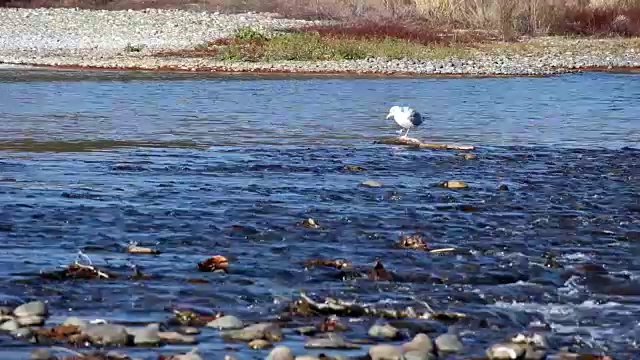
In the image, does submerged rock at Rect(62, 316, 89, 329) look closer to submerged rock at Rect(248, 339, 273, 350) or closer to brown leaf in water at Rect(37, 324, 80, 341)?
brown leaf in water at Rect(37, 324, 80, 341)

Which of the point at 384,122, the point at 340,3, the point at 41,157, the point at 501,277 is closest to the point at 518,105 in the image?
the point at 384,122

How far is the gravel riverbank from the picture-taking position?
34.7 metres

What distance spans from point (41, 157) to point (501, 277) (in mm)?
8273

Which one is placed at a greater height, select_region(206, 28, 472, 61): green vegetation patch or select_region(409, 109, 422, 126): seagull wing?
select_region(409, 109, 422, 126): seagull wing

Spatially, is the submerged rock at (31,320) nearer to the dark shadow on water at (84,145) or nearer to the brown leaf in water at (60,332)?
the brown leaf in water at (60,332)

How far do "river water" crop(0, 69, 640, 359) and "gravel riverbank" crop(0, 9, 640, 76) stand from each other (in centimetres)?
1185

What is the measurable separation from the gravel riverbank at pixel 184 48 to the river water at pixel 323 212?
467 inches

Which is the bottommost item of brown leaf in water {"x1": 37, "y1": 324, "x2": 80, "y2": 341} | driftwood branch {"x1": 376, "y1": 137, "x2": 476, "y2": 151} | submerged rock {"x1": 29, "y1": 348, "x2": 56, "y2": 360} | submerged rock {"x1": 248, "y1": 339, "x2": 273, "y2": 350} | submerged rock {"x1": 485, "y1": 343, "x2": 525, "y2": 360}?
driftwood branch {"x1": 376, "y1": 137, "x2": 476, "y2": 151}

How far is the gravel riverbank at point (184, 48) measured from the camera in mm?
34719

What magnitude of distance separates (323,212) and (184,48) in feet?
99.8

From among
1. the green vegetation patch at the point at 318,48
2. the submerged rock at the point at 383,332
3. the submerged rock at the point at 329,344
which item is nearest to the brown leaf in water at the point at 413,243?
the submerged rock at the point at 383,332

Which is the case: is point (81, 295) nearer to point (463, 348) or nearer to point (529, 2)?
point (463, 348)

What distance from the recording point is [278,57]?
122 ft

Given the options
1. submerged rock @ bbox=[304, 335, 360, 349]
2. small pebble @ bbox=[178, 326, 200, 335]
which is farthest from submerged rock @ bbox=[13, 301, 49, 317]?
submerged rock @ bbox=[304, 335, 360, 349]
